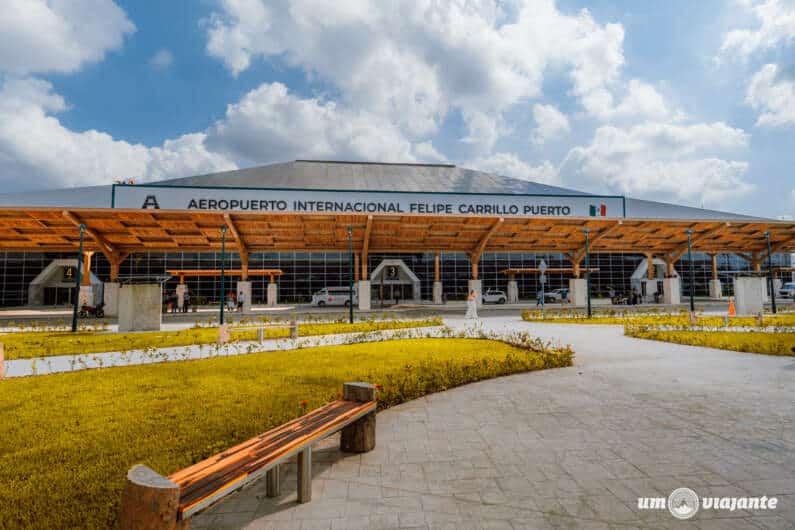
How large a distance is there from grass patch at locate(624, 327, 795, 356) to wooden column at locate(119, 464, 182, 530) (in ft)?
41.6

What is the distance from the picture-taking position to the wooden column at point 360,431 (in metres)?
4.50

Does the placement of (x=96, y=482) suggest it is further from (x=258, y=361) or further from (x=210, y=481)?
(x=258, y=361)

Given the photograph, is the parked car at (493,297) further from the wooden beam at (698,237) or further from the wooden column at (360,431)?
the wooden column at (360,431)

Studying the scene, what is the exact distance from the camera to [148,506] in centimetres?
220

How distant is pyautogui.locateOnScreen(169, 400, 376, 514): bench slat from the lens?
8.41ft

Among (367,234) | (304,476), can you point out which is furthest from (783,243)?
(304,476)

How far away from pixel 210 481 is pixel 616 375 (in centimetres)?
768

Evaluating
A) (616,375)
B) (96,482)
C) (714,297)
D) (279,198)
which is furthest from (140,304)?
(714,297)

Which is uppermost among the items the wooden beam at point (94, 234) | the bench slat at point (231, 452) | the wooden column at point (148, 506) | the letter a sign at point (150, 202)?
the letter a sign at point (150, 202)

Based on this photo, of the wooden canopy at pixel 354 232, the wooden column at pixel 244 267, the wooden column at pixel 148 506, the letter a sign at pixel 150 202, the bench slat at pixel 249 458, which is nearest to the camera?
the wooden column at pixel 148 506

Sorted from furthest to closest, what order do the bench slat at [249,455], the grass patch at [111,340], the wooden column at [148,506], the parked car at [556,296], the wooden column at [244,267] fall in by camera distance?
the parked car at [556,296]
the wooden column at [244,267]
the grass patch at [111,340]
the bench slat at [249,455]
the wooden column at [148,506]

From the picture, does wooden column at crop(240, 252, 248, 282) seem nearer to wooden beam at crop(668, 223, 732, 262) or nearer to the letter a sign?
the letter a sign

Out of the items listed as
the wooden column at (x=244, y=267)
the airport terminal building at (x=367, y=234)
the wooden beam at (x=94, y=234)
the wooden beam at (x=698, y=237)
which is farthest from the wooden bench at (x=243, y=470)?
the wooden beam at (x=698, y=237)

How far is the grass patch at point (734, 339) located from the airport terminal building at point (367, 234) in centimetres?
1428
